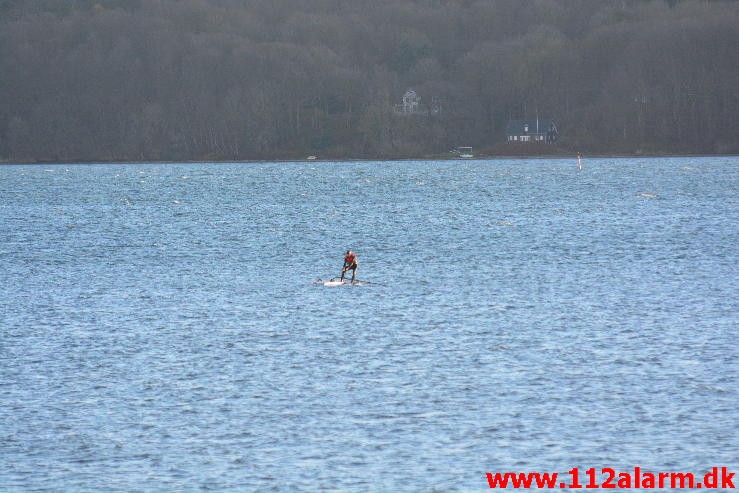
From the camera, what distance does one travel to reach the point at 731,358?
3694 centimetres

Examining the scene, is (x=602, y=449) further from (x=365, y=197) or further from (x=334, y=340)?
(x=365, y=197)

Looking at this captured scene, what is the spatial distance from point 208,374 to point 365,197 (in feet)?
358

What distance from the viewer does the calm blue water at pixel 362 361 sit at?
27250mm

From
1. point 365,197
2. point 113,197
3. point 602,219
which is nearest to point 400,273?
point 602,219

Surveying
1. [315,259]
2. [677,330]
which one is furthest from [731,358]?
[315,259]

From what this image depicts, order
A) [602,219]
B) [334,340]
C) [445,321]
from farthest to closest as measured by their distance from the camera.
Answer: [602,219] → [445,321] → [334,340]

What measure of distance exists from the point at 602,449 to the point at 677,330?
51.7 feet

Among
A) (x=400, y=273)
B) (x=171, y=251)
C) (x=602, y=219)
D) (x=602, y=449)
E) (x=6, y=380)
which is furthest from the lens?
(x=602, y=219)

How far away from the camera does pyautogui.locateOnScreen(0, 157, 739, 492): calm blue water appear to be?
2725 cm

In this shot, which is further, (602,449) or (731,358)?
(731,358)

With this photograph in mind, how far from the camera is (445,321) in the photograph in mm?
45156

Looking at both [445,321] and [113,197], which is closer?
[445,321]

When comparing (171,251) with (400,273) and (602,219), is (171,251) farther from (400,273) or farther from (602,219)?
(602,219)

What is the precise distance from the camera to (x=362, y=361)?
37.4 m
